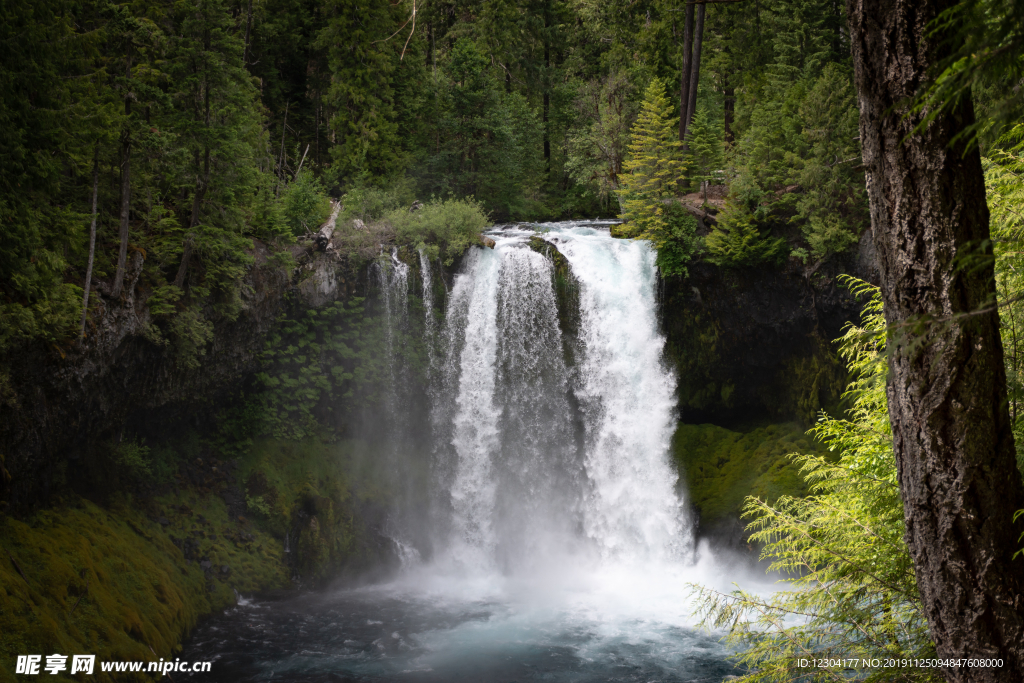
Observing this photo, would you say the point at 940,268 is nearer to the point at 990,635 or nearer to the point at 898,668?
the point at 990,635

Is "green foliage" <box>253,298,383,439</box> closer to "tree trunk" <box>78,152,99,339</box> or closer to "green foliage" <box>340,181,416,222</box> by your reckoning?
"green foliage" <box>340,181,416,222</box>

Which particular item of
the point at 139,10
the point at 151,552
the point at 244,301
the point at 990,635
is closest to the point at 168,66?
the point at 139,10

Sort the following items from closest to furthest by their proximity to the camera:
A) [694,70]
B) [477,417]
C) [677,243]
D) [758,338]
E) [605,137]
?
[477,417] < [677,243] < [758,338] < [694,70] < [605,137]

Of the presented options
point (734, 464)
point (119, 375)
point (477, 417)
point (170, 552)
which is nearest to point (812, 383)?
point (734, 464)

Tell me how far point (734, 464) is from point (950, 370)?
14.0 metres

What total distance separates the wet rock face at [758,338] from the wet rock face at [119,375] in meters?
8.74

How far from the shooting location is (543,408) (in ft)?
53.2

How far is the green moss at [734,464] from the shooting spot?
15699mm

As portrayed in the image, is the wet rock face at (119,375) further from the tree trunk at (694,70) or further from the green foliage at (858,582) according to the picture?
the tree trunk at (694,70)

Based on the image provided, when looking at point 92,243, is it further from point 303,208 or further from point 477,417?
point 477,417

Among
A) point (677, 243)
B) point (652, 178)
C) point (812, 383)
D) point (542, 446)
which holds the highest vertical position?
point (652, 178)

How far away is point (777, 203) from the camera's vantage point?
54.6 ft

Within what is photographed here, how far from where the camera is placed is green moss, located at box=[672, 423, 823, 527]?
1570 cm

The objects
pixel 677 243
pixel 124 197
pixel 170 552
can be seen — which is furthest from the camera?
pixel 677 243
